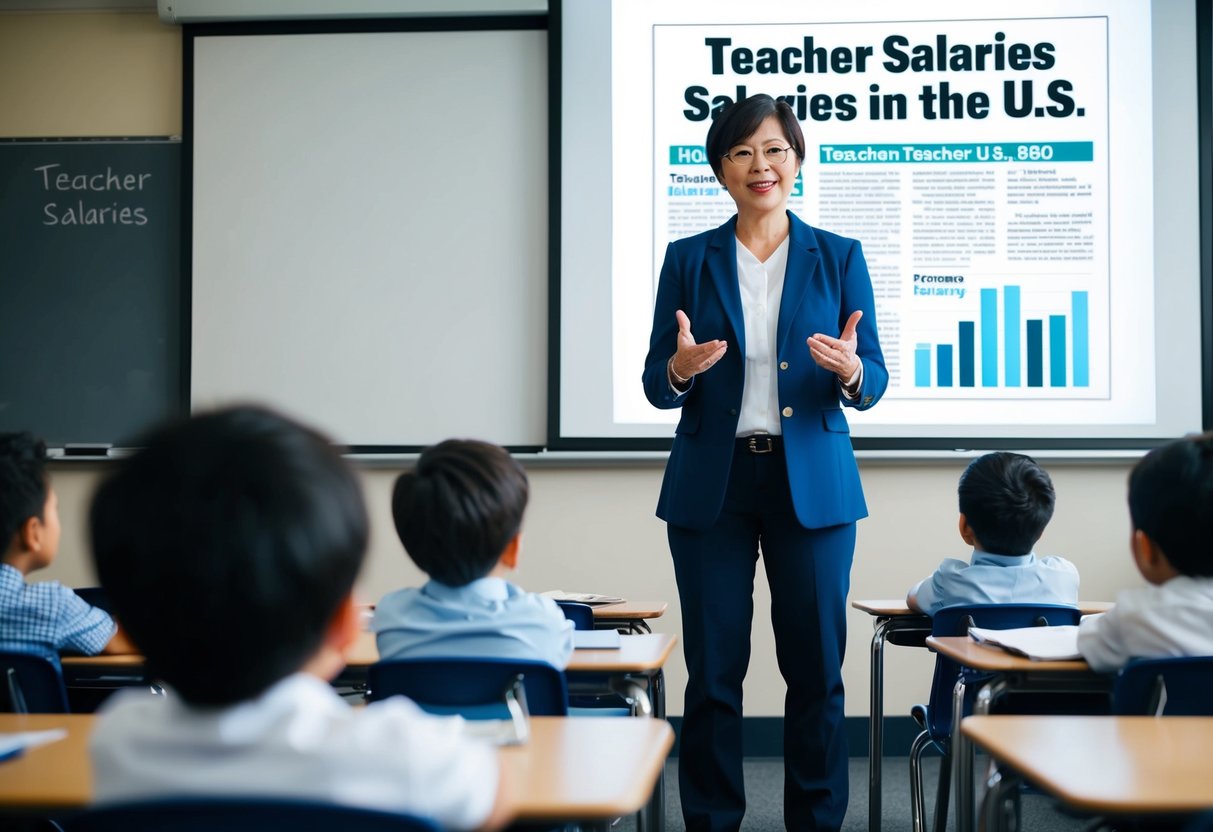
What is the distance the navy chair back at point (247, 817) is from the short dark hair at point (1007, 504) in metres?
2.15

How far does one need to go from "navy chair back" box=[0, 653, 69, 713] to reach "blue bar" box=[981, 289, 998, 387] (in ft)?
10.6

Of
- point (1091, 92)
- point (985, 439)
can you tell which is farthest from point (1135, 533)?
point (1091, 92)

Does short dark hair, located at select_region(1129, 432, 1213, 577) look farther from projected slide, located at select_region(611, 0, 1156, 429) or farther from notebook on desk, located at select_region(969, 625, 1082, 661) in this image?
projected slide, located at select_region(611, 0, 1156, 429)

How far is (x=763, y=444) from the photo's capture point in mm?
2500

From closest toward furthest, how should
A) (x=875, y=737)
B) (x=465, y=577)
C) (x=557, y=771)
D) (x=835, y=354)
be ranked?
(x=557, y=771)
(x=465, y=577)
(x=835, y=354)
(x=875, y=737)

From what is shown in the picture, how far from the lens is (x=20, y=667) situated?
185cm

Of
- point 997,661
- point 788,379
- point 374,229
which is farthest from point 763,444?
point 374,229

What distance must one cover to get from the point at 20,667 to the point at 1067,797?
5.27 ft

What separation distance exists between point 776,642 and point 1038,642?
0.72m

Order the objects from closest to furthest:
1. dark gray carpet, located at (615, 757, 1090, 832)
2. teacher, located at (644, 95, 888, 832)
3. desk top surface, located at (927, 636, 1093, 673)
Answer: desk top surface, located at (927, 636, 1093, 673)
teacher, located at (644, 95, 888, 832)
dark gray carpet, located at (615, 757, 1090, 832)

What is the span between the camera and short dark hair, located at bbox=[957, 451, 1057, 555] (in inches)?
105

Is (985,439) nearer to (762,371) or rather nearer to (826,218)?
(826,218)

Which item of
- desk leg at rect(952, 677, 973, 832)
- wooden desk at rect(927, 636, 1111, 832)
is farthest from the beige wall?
wooden desk at rect(927, 636, 1111, 832)

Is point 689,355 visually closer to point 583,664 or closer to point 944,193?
point 583,664
